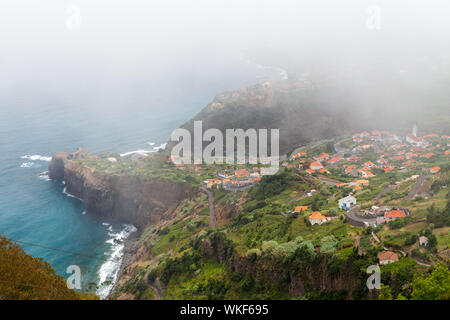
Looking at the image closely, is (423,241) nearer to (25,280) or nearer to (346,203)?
(346,203)

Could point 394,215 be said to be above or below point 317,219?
above

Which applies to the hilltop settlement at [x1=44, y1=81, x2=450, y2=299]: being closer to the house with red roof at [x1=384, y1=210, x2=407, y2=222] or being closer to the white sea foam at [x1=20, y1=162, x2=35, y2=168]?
the house with red roof at [x1=384, y1=210, x2=407, y2=222]

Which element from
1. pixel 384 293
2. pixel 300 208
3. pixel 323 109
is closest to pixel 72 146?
pixel 323 109

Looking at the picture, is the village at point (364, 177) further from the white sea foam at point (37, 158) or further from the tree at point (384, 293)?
the white sea foam at point (37, 158)
